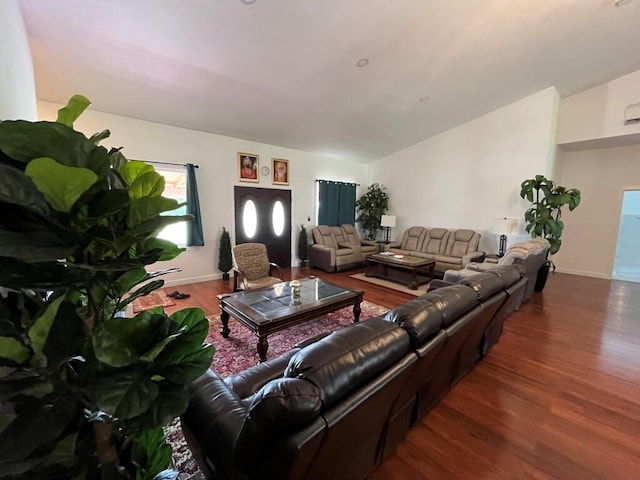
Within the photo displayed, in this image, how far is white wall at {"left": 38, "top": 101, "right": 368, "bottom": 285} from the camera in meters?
4.00

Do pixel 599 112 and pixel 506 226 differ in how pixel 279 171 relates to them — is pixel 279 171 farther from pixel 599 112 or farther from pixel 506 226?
pixel 599 112

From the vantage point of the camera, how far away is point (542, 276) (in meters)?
4.57

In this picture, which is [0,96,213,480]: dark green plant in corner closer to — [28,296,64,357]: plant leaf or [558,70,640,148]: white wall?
[28,296,64,357]: plant leaf

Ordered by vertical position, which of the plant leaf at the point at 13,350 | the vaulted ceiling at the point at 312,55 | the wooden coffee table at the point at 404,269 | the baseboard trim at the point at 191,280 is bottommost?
the baseboard trim at the point at 191,280

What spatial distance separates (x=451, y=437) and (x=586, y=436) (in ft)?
2.85

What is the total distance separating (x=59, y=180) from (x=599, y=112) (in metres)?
7.39

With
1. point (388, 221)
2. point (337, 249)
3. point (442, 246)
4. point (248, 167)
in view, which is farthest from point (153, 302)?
point (442, 246)

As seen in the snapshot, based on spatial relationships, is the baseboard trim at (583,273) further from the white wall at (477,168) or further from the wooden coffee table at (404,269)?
the wooden coffee table at (404,269)

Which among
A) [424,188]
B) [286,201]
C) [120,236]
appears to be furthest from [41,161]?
[424,188]

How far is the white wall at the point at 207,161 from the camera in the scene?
4004 millimetres

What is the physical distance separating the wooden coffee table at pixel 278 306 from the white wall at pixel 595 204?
5.91 meters

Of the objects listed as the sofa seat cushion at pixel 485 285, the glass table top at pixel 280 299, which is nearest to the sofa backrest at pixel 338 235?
the glass table top at pixel 280 299

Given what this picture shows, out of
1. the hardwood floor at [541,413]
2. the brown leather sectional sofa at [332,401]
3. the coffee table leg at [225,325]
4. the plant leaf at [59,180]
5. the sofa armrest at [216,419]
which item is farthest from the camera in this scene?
the coffee table leg at [225,325]

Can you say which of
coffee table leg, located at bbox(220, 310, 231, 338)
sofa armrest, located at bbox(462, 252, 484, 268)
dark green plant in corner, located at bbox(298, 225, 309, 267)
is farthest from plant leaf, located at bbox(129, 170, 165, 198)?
dark green plant in corner, located at bbox(298, 225, 309, 267)
